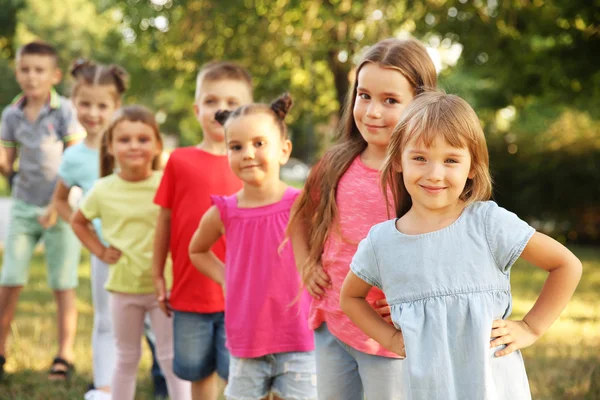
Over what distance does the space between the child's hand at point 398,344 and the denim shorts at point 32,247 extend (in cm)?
346

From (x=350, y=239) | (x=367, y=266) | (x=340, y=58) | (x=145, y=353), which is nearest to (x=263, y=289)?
(x=350, y=239)

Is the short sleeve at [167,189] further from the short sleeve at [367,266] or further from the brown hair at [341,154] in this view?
the short sleeve at [367,266]

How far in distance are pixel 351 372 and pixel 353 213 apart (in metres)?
0.57

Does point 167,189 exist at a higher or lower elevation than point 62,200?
lower

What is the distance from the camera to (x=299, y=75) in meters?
12.4

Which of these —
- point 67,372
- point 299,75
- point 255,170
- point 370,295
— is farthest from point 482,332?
point 299,75

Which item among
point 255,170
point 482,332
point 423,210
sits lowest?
point 482,332

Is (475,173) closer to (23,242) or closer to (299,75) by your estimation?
(23,242)

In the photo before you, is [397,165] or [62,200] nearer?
[397,165]

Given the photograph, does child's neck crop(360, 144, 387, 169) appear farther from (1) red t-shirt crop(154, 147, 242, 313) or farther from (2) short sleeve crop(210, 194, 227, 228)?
(1) red t-shirt crop(154, 147, 242, 313)

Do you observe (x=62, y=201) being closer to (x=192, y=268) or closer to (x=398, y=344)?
(x=192, y=268)

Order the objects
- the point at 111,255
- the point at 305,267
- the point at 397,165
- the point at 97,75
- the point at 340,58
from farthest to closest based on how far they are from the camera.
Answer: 1. the point at 340,58
2. the point at 97,75
3. the point at 111,255
4. the point at 305,267
5. the point at 397,165

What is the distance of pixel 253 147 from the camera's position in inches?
126

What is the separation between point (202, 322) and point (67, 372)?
1.95 m
